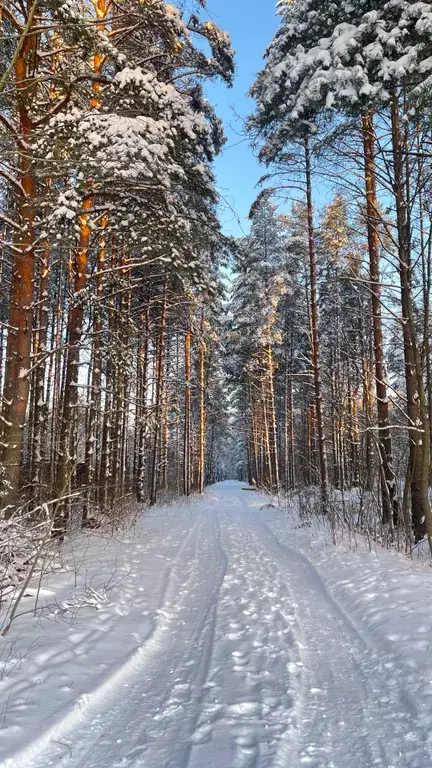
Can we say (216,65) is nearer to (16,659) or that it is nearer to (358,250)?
(358,250)

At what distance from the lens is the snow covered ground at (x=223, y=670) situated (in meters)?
2.42

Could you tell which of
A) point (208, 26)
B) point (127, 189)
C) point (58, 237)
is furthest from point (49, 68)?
point (58, 237)

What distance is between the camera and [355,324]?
23.7 meters

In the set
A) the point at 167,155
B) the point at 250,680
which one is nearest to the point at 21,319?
the point at 167,155

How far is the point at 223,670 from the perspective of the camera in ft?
11.1

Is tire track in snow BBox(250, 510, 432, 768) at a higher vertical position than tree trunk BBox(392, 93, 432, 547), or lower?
lower

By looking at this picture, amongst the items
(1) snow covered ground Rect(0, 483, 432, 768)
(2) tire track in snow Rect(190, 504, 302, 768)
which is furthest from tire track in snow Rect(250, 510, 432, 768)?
(2) tire track in snow Rect(190, 504, 302, 768)

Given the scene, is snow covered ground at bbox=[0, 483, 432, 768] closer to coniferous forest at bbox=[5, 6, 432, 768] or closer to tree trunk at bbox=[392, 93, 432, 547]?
coniferous forest at bbox=[5, 6, 432, 768]

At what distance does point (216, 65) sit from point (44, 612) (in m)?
9.46

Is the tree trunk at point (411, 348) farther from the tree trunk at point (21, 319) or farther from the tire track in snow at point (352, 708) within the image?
the tree trunk at point (21, 319)

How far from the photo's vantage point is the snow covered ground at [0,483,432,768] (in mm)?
2420

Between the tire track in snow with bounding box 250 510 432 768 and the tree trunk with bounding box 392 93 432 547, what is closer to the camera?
the tire track in snow with bounding box 250 510 432 768

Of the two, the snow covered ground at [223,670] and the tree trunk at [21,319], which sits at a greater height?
the tree trunk at [21,319]

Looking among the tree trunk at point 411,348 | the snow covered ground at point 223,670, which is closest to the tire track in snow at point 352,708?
the snow covered ground at point 223,670
